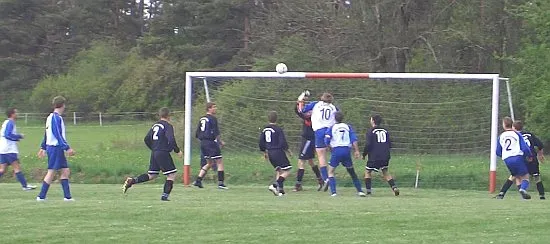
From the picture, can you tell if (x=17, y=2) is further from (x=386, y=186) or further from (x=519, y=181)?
(x=519, y=181)

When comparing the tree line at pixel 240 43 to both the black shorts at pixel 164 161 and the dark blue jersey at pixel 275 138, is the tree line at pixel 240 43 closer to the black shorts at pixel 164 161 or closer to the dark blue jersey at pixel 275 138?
the dark blue jersey at pixel 275 138

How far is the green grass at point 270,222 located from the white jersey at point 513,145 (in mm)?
1950

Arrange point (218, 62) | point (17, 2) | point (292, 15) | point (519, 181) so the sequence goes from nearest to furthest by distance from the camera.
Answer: point (519, 181), point (292, 15), point (218, 62), point (17, 2)

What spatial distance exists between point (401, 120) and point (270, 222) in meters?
13.0

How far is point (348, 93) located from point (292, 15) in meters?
Result: 14.7

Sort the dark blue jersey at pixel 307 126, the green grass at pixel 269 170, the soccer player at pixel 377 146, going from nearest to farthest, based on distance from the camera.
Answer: the soccer player at pixel 377 146 < the dark blue jersey at pixel 307 126 < the green grass at pixel 269 170

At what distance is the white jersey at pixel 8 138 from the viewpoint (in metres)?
20.2

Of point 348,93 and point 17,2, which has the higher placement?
point 17,2

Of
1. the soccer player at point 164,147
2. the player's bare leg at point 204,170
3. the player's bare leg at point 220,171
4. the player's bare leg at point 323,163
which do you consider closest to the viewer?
the soccer player at point 164,147

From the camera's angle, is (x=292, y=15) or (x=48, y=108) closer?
(x=292, y=15)

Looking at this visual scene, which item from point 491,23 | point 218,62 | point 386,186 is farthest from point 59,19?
point 386,186

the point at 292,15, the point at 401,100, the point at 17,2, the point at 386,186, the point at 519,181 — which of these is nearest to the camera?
the point at 519,181

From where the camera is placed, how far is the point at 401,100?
2647 centimetres

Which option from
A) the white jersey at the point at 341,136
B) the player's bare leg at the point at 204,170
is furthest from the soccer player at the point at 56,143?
the white jersey at the point at 341,136
